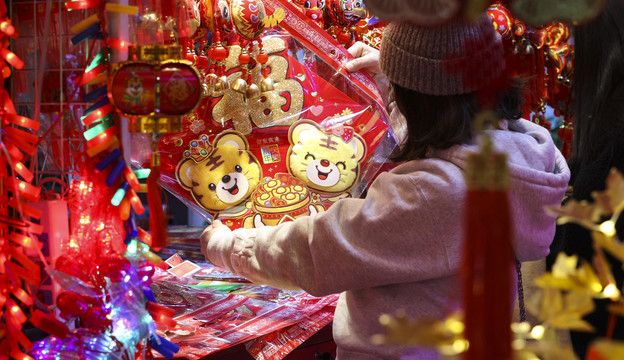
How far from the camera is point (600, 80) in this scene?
1336 millimetres

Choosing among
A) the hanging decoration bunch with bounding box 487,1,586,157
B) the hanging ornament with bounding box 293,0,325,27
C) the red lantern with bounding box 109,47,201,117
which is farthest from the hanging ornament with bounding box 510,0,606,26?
the hanging decoration bunch with bounding box 487,1,586,157

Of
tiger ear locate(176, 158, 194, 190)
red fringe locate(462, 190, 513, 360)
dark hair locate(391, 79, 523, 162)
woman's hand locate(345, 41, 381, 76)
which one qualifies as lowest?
tiger ear locate(176, 158, 194, 190)

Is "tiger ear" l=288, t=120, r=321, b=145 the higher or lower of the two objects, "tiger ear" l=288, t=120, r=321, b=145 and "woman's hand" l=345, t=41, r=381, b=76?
the lower

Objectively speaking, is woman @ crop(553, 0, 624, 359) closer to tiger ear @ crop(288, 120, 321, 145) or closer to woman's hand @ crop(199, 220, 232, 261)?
tiger ear @ crop(288, 120, 321, 145)

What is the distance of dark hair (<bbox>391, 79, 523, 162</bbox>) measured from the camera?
109cm

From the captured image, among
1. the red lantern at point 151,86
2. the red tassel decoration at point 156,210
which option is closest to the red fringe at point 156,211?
the red tassel decoration at point 156,210

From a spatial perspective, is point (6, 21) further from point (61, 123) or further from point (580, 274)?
point (580, 274)

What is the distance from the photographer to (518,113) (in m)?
1.21

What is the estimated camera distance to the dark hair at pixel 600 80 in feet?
4.23

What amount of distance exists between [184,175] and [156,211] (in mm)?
577

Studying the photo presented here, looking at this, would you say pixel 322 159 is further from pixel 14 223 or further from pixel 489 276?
pixel 489 276

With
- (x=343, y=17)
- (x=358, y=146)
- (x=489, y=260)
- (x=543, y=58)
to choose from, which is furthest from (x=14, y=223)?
(x=543, y=58)

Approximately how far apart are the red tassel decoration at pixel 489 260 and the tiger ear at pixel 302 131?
1.28 m

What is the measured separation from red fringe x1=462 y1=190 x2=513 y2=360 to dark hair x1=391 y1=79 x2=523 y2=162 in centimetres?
70
